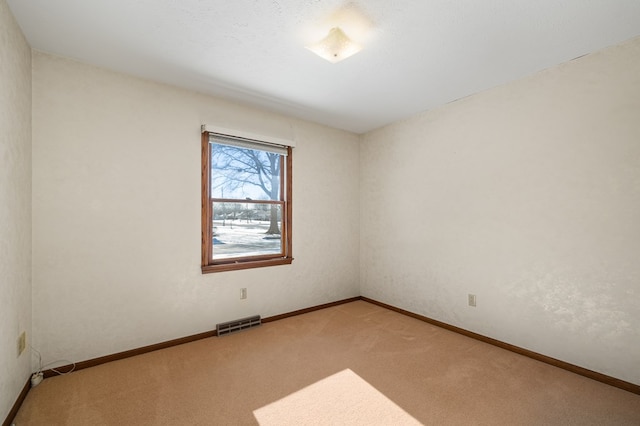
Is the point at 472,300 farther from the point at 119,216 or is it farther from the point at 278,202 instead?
the point at 119,216

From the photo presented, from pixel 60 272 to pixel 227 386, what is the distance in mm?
1672

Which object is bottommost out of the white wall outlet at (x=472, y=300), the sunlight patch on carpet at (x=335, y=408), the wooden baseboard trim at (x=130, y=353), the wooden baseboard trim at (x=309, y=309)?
the sunlight patch on carpet at (x=335, y=408)

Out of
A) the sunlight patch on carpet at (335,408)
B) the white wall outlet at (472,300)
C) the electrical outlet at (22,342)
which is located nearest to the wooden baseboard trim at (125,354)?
the electrical outlet at (22,342)

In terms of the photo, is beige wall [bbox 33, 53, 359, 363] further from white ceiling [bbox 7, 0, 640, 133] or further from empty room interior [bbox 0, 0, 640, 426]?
white ceiling [bbox 7, 0, 640, 133]

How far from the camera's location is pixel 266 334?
3.05 metres

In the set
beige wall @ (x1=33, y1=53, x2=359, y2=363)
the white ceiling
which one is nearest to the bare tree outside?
beige wall @ (x1=33, y1=53, x2=359, y2=363)

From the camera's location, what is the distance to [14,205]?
1845mm

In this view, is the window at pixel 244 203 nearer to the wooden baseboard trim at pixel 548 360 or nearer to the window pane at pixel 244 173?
the window pane at pixel 244 173

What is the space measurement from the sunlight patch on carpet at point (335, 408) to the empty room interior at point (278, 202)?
0.06 feet

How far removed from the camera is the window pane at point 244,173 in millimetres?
3125

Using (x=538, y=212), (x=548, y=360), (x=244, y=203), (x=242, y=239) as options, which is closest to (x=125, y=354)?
(x=242, y=239)

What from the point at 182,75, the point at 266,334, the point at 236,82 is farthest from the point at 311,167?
the point at 266,334

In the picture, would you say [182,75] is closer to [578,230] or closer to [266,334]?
[266,334]

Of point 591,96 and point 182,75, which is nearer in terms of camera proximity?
point 591,96
